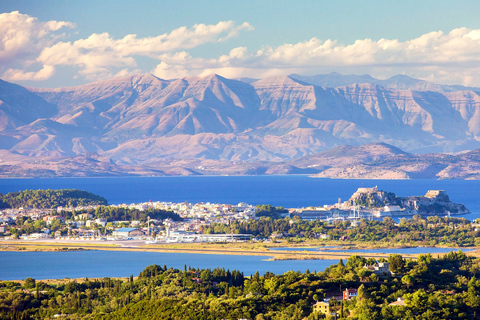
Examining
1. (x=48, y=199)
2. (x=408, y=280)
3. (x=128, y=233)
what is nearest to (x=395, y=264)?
(x=408, y=280)

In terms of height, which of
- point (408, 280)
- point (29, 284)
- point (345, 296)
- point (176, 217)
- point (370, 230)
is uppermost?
point (176, 217)

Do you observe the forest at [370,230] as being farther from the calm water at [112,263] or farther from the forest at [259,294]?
the forest at [259,294]

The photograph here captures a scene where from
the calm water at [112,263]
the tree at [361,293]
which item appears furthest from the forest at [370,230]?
the tree at [361,293]

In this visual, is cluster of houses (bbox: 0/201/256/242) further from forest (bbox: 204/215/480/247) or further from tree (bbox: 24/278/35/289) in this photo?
tree (bbox: 24/278/35/289)

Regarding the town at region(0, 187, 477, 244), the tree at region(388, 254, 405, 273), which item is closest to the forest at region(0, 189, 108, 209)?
the town at region(0, 187, 477, 244)

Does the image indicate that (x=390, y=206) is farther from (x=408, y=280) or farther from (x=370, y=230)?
(x=408, y=280)

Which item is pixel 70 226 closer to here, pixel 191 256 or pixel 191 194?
pixel 191 256

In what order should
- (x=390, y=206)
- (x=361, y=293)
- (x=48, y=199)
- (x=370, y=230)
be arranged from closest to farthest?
(x=361, y=293) < (x=370, y=230) < (x=390, y=206) < (x=48, y=199)

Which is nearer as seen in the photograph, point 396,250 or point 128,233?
point 396,250
